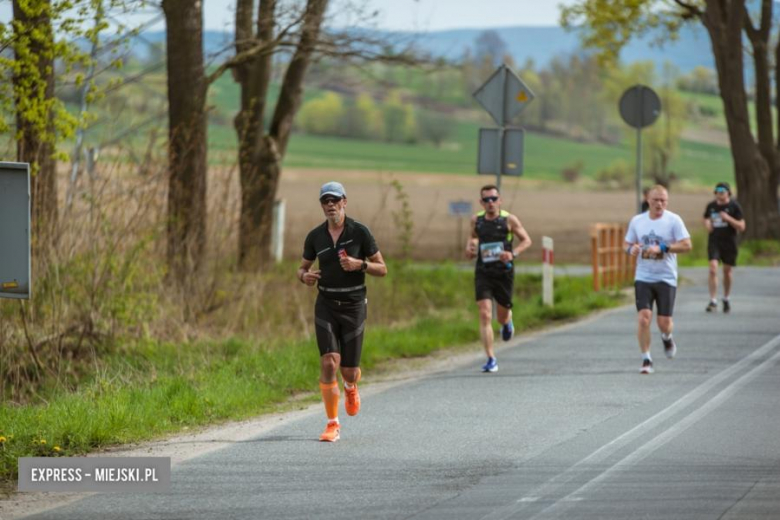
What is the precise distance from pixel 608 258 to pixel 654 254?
35.9 feet

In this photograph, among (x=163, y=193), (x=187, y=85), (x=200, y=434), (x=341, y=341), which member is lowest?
(x=200, y=434)

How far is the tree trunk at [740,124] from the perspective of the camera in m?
35.4

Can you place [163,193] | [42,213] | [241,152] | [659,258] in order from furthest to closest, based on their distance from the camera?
[241,152] < [163,193] < [42,213] < [659,258]

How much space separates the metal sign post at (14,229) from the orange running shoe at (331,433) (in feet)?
7.54

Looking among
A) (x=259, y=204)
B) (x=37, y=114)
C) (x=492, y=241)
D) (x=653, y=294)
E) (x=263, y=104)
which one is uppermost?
(x=263, y=104)

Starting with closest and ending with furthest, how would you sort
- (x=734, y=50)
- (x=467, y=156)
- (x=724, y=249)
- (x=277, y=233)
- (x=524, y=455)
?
(x=524, y=455) → (x=724, y=249) → (x=277, y=233) → (x=734, y=50) → (x=467, y=156)

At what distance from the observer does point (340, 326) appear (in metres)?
10.8

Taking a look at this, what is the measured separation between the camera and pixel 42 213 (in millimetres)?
15547

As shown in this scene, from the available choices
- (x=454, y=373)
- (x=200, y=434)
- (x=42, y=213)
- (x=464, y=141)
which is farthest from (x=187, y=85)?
(x=464, y=141)

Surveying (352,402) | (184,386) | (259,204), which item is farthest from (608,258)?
(352,402)

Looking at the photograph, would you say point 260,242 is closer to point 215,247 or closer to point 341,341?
point 215,247

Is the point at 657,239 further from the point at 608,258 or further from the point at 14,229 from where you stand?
the point at 608,258

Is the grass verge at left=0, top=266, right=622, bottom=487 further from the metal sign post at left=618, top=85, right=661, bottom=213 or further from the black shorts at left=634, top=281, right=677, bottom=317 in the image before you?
the metal sign post at left=618, top=85, right=661, bottom=213

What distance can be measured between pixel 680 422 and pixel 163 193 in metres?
8.08
